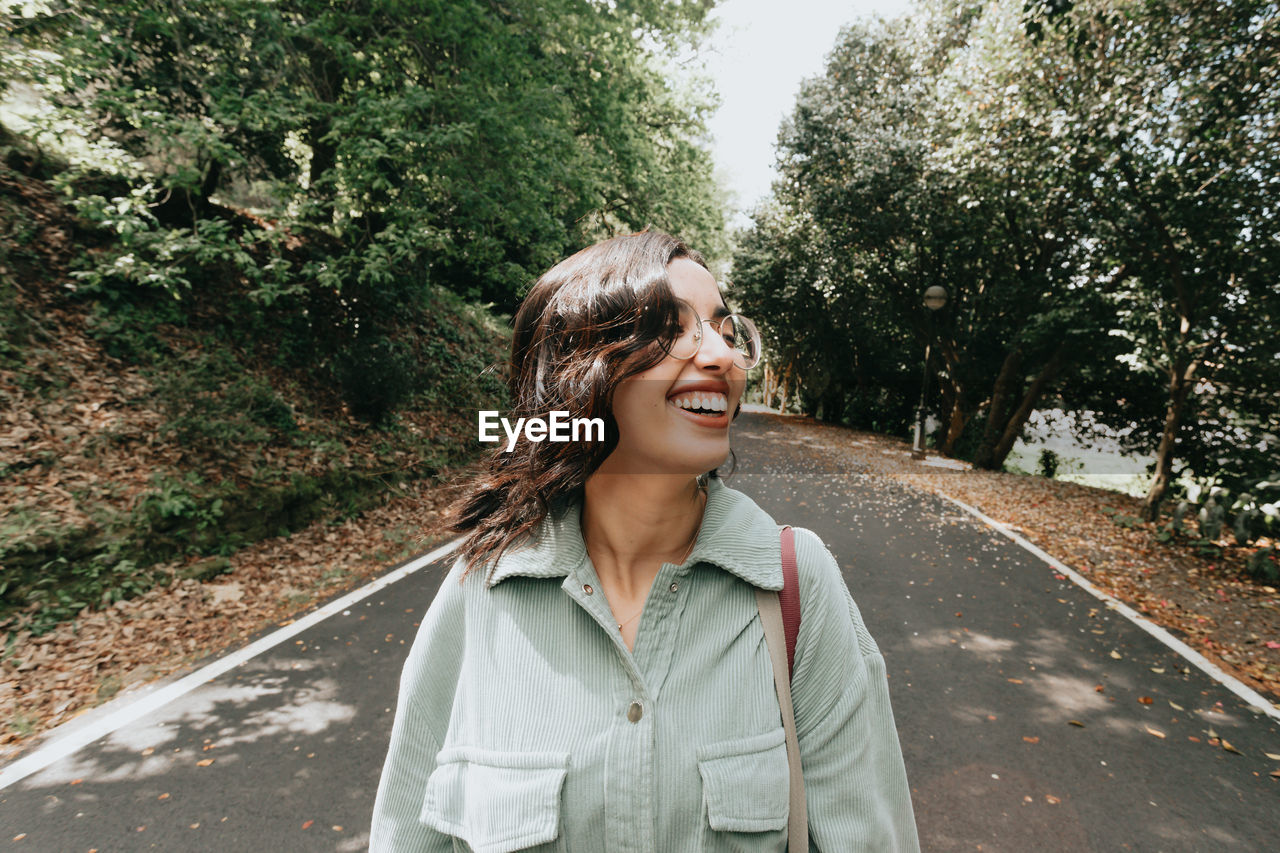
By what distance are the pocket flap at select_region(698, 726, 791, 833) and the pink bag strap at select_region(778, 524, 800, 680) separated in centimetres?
17

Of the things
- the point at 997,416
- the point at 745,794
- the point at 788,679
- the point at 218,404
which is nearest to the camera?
the point at 745,794

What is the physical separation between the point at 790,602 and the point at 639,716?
395 millimetres

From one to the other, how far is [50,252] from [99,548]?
203 inches

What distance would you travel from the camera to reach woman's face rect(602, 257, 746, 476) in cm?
128

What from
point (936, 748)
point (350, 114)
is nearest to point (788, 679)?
point (936, 748)

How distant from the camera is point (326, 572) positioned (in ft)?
22.2

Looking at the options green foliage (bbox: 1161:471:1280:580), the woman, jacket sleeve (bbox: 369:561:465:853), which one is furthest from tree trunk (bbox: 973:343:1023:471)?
jacket sleeve (bbox: 369:561:465:853)

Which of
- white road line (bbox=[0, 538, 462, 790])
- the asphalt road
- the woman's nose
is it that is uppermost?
the woman's nose

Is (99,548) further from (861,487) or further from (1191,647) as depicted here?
(861,487)

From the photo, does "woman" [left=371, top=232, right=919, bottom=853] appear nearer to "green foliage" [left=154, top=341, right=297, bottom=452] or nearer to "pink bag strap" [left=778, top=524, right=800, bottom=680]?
"pink bag strap" [left=778, top=524, right=800, bottom=680]

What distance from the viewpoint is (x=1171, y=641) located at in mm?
5773

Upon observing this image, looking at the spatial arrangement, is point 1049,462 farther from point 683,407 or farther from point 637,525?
point 683,407

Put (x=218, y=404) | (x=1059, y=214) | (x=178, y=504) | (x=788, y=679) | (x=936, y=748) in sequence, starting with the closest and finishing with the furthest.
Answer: (x=788, y=679) < (x=936, y=748) < (x=178, y=504) < (x=218, y=404) < (x=1059, y=214)

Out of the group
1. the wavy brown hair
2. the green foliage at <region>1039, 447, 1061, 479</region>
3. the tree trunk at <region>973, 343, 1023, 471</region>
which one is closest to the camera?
the wavy brown hair
